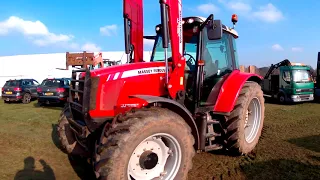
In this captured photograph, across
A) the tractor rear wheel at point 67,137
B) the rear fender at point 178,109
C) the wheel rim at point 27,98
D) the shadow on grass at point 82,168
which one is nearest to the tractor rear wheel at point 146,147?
the rear fender at point 178,109

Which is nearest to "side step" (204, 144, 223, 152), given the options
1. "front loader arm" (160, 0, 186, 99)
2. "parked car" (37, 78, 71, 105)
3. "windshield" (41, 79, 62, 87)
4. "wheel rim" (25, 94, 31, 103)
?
"front loader arm" (160, 0, 186, 99)

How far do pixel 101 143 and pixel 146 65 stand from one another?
4.62 feet

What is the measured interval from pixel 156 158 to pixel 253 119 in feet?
9.53

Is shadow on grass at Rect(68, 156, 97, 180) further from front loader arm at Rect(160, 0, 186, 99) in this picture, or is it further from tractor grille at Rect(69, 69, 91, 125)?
front loader arm at Rect(160, 0, 186, 99)

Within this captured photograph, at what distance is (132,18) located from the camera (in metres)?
5.24

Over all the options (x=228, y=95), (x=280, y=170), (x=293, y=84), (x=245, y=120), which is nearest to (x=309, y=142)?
(x=245, y=120)

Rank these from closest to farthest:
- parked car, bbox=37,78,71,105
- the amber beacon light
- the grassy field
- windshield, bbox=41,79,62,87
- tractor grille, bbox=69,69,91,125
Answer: tractor grille, bbox=69,69,91,125, the grassy field, the amber beacon light, parked car, bbox=37,78,71,105, windshield, bbox=41,79,62,87

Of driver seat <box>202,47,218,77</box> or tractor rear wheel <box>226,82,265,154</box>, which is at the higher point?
driver seat <box>202,47,218,77</box>

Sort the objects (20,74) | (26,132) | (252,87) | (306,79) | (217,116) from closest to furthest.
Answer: (217,116)
(252,87)
(26,132)
(306,79)
(20,74)

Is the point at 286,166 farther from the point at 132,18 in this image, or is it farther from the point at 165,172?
the point at 132,18

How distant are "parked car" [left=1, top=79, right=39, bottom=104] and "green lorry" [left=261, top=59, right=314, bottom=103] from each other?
15220 mm

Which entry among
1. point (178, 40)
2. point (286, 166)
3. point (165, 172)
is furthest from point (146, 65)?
point (286, 166)

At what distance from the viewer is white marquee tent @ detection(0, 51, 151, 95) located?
28891 millimetres

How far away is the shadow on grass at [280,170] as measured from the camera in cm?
452
